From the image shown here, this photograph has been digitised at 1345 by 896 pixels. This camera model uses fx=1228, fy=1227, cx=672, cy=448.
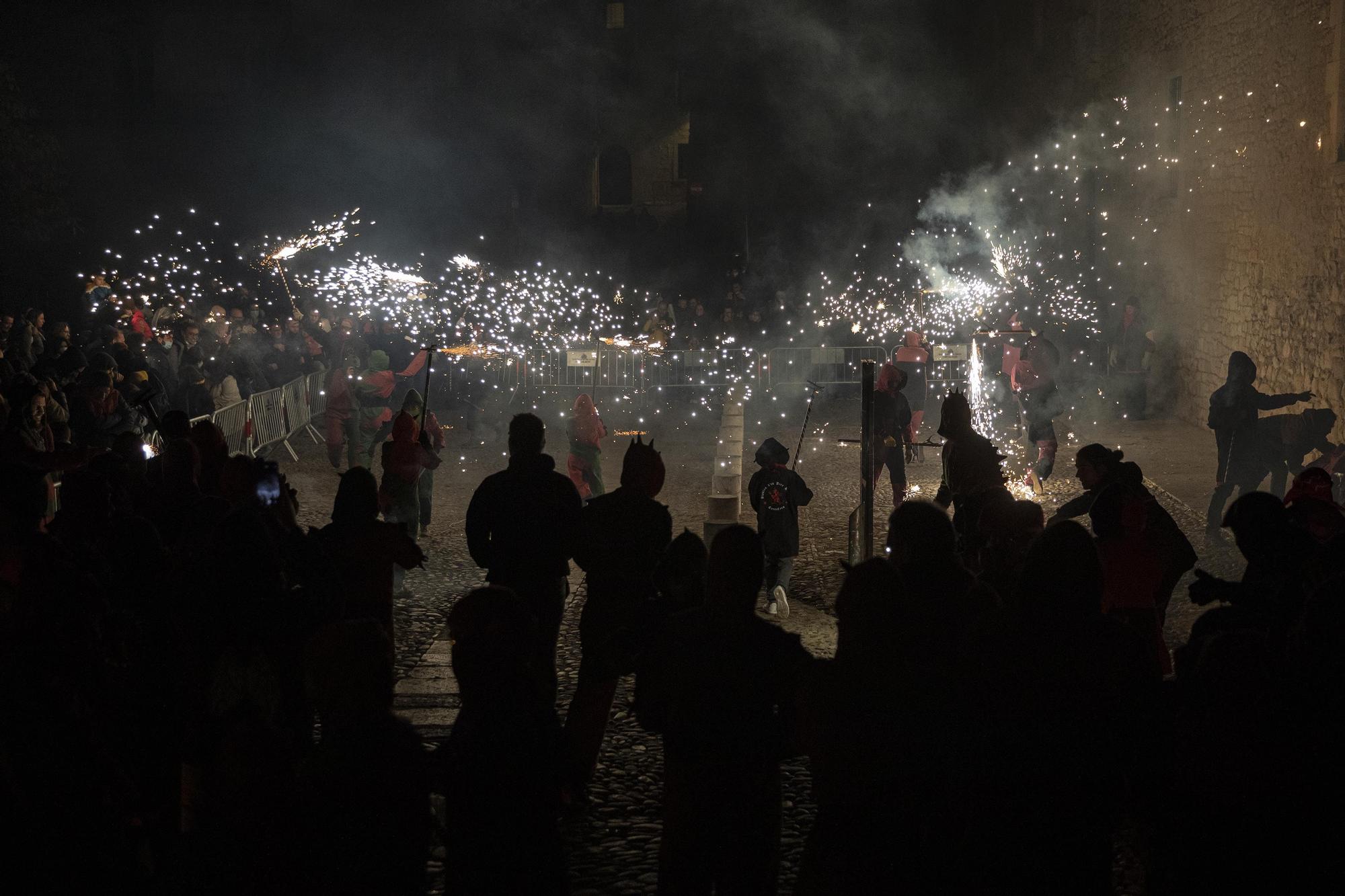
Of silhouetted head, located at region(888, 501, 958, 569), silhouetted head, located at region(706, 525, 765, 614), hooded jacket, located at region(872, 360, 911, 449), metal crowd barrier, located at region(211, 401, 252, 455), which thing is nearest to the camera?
A: silhouetted head, located at region(706, 525, 765, 614)

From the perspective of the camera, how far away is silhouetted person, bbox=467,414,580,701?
5793 millimetres

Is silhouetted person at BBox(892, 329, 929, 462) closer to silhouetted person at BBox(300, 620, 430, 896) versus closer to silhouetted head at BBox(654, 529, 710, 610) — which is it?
silhouetted head at BBox(654, 529, 710, 610)

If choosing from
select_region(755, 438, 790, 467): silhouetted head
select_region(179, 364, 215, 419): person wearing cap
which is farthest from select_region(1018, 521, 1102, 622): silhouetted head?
select_region(179, 364, 215, 419): person wearing cap

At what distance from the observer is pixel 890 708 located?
341cm

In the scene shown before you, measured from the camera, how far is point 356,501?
5891mm

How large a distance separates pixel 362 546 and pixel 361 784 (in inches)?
109

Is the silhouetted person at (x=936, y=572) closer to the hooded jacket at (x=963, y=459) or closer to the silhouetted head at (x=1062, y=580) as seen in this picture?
the silhouetted head at (x=1062, y=580)

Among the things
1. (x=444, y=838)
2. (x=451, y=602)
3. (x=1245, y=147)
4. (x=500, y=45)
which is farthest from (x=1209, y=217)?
(x=500, y=45)

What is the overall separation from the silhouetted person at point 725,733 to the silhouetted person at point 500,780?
0.43 m

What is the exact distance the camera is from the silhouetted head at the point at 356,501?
5.89 metres

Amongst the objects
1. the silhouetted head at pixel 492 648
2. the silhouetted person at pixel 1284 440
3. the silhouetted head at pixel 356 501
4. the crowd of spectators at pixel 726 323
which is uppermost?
the crowd of spectators at pixel 726 323

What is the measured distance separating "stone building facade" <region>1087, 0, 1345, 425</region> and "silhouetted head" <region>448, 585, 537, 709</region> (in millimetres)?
12782

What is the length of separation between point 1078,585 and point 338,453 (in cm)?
1196

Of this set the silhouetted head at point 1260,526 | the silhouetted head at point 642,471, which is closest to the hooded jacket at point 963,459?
the silhouetted head at point 642,471
